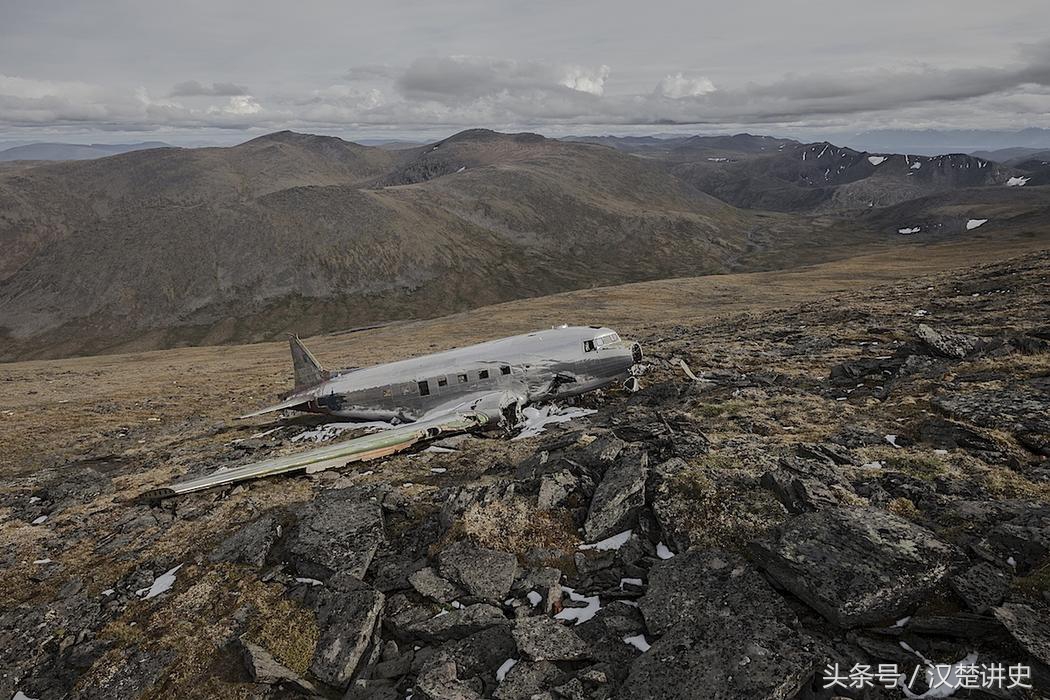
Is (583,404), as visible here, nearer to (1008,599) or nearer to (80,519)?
(1008,599)

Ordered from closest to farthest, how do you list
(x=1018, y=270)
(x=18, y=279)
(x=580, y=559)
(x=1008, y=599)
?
1. (x=1008, y=599)
2. (x=580, y=559)
3. (x=1018, y=270)
4. (x=18, y=279)

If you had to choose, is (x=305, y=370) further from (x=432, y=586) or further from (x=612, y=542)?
(x=612, y=542)

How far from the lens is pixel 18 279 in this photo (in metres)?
190

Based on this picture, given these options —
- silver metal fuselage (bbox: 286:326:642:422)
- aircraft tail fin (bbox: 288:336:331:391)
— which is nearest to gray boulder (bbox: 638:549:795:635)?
silver metal fuselage (bbox: 286:326:642:422)

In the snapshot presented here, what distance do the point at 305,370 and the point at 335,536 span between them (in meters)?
17.2

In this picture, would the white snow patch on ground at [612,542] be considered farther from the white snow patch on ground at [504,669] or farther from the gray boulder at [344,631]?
the gray boulder at [344,631]

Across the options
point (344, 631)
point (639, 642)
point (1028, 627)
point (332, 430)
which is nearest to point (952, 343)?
point (1028, 627)

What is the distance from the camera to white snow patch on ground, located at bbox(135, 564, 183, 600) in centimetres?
1285

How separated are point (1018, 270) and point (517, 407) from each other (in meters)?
46.6

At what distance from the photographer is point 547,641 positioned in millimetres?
9617

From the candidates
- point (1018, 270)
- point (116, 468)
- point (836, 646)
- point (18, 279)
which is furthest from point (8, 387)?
point (18, 279)

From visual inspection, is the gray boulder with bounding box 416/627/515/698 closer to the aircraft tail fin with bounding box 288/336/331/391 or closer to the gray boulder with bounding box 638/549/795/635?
the gray boulder with bounding box 638/549/795/635

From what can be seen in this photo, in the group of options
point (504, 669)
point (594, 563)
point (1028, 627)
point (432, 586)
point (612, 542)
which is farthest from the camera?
point (612, 542)

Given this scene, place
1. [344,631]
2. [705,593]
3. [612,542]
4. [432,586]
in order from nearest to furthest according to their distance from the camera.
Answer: [705,593] → [344,631] → [432,586] → [612,542]
